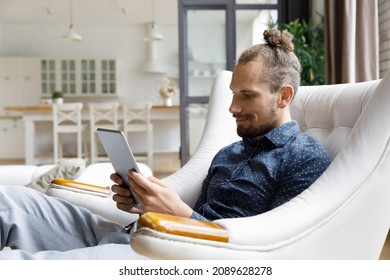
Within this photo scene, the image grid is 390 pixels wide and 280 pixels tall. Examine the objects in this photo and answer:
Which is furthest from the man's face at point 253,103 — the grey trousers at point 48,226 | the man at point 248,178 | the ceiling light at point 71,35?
the ceiling light at point 71,35

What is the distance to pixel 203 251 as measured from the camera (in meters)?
1.10

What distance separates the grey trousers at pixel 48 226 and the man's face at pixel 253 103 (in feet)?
1.51

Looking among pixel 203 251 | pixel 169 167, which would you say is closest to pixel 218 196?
pixel 203 251

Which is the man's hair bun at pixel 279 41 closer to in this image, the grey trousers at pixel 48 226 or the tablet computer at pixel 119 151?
the tablet computer at pixel 119 151

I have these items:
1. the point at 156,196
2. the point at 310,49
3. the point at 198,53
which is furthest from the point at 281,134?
the point at 198,53

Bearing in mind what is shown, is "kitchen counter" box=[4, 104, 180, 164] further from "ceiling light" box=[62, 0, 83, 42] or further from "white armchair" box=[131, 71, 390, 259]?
"white armchair" box=[131, 71, 390, 259]

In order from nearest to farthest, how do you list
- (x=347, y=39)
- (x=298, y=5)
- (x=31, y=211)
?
(x=31, y=211) → (x=347, y=39) → (x=298, y=5)

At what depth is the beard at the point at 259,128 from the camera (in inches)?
59.5

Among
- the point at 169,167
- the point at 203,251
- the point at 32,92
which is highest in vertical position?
the point at 32,92

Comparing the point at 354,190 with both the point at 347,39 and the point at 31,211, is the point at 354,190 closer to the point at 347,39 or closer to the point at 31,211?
the point at 31,211

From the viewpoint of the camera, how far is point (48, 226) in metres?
1.46

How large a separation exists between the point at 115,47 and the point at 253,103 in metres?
8.86

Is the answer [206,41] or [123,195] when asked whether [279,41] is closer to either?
[123,195]
